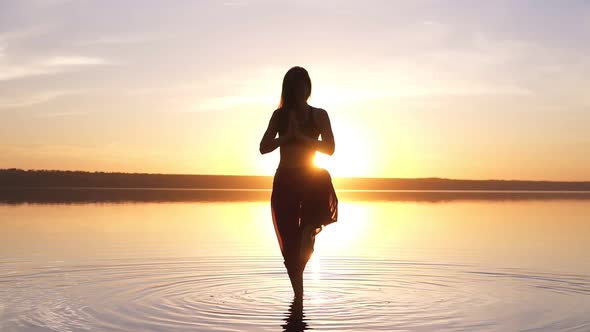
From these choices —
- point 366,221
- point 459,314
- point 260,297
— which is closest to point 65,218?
point 366,221

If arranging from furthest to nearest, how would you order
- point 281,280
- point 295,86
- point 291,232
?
point 281,280 → point 291,232 → point 295,86

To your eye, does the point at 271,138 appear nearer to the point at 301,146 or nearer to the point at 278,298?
the point at 301,146

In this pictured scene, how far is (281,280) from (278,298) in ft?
5.84

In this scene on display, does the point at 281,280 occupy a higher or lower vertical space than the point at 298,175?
lower

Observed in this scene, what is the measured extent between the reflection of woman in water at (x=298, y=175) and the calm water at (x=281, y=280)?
702mm

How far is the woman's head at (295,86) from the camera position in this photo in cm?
962

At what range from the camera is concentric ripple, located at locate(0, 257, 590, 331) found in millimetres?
8516

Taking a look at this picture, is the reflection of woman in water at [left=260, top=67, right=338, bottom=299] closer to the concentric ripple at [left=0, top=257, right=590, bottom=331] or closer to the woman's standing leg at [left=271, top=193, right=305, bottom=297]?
the woman's standing leg at [left=271, top=193, right=305, bottom=297]

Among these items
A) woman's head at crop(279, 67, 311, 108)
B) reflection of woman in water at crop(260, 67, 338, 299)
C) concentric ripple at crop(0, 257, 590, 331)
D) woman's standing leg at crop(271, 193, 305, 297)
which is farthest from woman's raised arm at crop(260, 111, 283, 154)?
A: concentric ripple at crop(0, 257, 590, 331)

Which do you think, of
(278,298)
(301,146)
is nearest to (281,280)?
(278,298)

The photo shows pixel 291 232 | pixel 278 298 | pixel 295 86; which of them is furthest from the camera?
pixel 278 298

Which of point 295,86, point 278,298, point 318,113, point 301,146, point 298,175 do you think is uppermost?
point 295,86

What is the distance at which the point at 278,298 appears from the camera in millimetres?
10250

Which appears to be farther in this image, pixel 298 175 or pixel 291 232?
pixel 291 232
